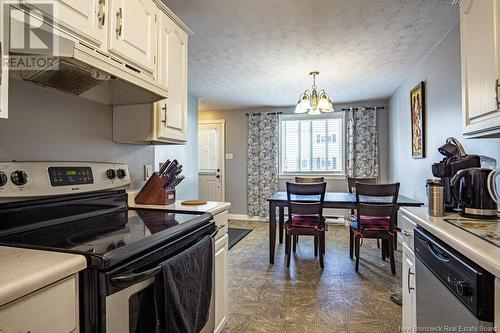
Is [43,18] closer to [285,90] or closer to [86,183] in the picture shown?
[86,183]

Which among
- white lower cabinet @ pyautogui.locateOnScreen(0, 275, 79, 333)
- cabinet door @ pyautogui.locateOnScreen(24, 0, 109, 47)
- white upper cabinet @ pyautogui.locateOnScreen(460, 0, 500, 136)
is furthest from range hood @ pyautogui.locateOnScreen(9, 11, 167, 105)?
white upper cabinet @ pyautogui.locateOnScreen(460, 0, 500, 136)

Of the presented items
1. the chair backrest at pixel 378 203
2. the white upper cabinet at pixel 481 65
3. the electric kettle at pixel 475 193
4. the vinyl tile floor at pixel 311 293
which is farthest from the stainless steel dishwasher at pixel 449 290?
the chair backrest at pixel 378 203

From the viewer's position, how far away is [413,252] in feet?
4.76

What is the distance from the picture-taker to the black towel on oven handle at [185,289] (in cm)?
103

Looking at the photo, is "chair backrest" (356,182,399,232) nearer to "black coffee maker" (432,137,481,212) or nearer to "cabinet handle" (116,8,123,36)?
"black coffee maker" (432,137,481,212)

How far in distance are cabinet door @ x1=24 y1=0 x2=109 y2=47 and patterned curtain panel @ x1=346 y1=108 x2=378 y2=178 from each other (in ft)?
14.9

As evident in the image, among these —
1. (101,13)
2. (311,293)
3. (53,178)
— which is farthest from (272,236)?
(101,13)

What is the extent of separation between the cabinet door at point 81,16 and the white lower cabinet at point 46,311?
2.98ft

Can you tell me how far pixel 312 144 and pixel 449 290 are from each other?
446 cm

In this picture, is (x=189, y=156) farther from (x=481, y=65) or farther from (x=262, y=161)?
(x=481, y=65)

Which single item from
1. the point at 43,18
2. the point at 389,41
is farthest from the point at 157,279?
the point at 389,41

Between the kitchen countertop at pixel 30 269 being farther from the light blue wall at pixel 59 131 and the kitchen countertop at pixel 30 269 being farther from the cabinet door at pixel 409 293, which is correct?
the cabinet door at pixel 409 293

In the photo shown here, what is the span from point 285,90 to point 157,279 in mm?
3731

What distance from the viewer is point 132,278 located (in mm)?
893
